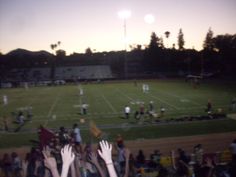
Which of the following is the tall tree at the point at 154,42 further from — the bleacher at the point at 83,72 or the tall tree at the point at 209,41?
the bleacher at the point at 83,72

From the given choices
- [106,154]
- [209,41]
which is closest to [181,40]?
[209,41]

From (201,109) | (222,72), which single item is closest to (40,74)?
(222,72)

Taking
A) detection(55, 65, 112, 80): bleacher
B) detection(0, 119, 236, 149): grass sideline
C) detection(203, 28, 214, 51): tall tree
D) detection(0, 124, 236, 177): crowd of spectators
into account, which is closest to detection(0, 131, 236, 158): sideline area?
detection(0, 119, 236, 149): grass sideline

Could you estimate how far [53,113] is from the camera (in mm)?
28609

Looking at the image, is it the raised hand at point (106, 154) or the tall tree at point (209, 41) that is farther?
the tall tree at point (209, 41)

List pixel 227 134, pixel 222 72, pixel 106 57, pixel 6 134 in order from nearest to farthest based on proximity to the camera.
Result: 1. pixel 227 134
2. pixel 6 134
3. pixel 222 72
4. pixel 106 57

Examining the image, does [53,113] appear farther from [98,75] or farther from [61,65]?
[61,65]

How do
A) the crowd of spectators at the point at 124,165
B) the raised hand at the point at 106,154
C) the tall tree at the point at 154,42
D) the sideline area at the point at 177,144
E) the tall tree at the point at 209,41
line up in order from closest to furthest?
the raised hand at the point at 106,154, the crowd of spectators at the point at 124,165, the sideline area at the point at 177,144, the tall tree at the point at 209,41, the tall tree at the point at 154,42

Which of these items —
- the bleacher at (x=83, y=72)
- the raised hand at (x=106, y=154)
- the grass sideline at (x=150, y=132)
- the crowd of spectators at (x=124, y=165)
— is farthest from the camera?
the bleacher at (x=83, y=72)

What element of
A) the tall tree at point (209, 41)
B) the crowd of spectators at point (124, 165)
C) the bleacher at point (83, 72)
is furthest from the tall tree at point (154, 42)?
the crowd of spectators at point (124, 165)

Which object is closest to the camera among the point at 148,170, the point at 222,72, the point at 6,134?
the point at 148,170

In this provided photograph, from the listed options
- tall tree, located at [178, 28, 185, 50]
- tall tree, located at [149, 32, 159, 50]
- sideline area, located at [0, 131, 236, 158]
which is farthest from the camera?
tall tree, located at [178, 28, 185, 50]

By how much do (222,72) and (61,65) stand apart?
44.8 metres

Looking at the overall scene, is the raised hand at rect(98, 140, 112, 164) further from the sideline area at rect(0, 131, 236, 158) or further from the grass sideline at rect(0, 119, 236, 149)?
the grass sideline at rect(0, 119, 236, 149)
